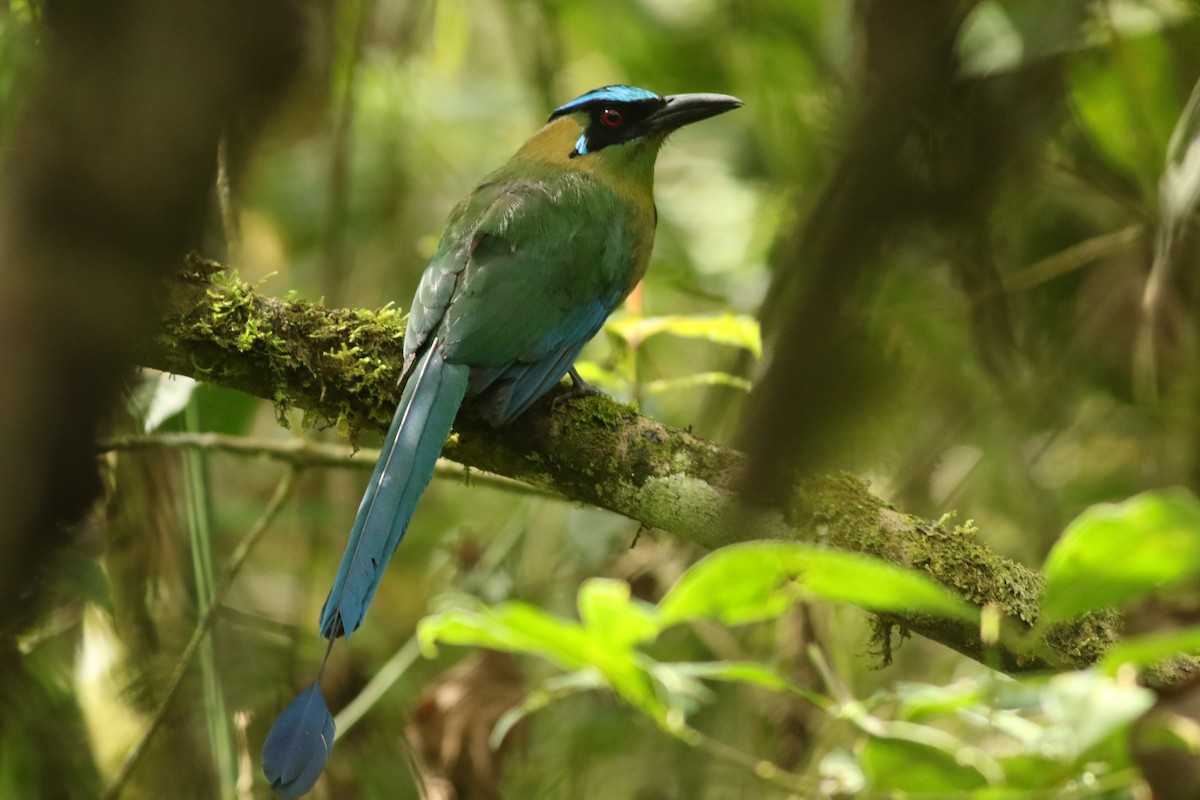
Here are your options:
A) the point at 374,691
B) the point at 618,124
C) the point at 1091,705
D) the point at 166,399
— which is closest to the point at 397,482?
the point at 166,399

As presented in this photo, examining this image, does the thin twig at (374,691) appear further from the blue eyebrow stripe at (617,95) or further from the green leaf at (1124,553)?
the green leaf at (1124,553)

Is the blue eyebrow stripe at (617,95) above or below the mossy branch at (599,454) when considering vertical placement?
above

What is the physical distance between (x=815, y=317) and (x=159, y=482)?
263 centimetres

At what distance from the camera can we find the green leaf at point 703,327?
8.41 feet

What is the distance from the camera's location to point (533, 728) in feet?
12.3

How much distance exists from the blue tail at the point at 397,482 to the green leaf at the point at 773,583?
1198mm

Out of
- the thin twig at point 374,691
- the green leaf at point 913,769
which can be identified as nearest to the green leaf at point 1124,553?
the green leaf at point 913,769

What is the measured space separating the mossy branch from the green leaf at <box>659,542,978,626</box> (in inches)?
34.3

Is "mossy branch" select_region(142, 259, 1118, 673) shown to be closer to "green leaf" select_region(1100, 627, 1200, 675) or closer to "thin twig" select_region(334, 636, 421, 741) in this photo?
"thin twig" select_region(334, 636, 421, 741)

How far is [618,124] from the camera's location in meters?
3.53

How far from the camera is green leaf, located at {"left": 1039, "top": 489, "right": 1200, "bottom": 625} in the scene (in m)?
0.98

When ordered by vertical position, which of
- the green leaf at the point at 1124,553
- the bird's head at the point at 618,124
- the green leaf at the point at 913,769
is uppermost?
the bird's head at the point at 618,124

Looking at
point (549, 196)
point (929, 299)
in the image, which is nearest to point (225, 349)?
point (549, 196)

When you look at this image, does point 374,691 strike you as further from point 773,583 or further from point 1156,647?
point 1156,647
